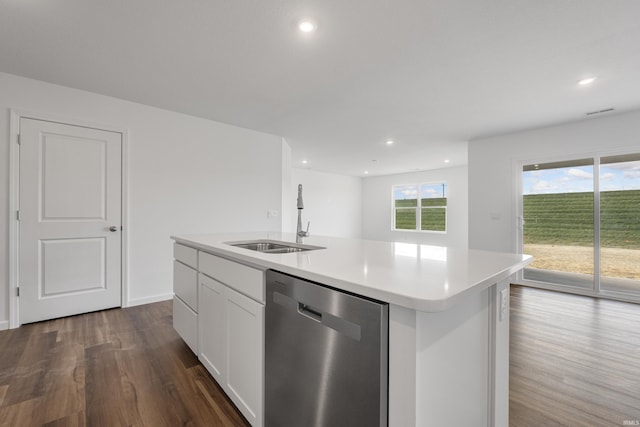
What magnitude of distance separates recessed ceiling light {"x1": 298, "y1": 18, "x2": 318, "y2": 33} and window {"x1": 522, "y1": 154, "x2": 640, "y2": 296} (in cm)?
417

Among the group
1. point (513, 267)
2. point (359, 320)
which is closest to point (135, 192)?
point (359, 320)

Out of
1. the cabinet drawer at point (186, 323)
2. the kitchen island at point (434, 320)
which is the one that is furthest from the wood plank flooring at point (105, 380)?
the kitchen island at point (434, 320)

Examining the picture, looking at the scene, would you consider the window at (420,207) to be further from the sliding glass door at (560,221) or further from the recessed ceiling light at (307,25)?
the recessed ceiling light at (307,25)

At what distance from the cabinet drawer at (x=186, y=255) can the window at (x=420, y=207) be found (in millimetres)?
7156

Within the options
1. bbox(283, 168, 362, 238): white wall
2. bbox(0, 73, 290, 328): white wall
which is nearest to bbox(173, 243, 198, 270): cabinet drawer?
bbox(0, 73, 290, 328): white wall

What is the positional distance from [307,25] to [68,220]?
3060 mm

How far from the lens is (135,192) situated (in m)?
3.29

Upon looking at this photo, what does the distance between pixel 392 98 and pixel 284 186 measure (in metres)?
2.50

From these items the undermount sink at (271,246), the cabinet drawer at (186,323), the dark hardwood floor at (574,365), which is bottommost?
the dark hardwood floor at (574,365)

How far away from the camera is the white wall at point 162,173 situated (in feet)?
8.89

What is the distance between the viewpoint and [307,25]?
1.91m

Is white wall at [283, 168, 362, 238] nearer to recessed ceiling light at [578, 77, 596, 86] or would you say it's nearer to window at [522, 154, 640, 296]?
window at [522, 154, 640, 296]

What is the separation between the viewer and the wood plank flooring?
148 centimetres

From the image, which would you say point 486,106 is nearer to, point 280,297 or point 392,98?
point 392,98
